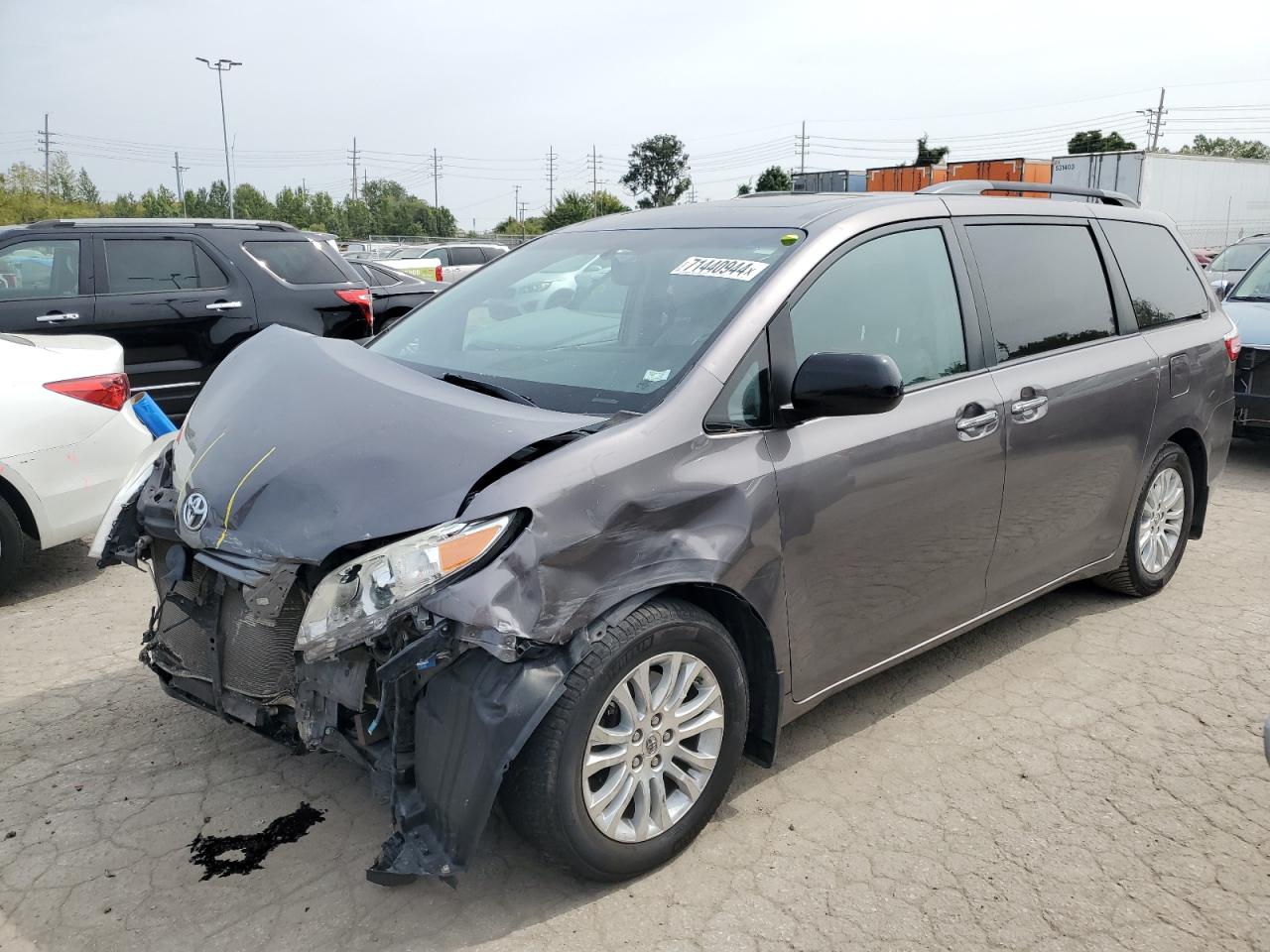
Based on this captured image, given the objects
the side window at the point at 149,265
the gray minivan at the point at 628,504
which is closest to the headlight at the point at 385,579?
the gray minivan at the point at 628,504

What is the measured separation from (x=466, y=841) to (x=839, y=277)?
80.3 inches

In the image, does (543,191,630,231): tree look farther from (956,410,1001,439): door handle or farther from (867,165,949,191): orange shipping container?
(956,410,1001,439): door handle

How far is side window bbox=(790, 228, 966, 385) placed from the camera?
3.20 metres

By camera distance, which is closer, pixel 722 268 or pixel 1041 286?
pixel 722 268

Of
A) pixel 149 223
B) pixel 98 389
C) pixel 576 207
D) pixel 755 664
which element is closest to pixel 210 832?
pixel 755 664

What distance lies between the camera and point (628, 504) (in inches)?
104

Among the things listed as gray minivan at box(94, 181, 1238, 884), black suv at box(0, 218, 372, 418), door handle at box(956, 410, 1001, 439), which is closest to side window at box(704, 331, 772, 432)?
gray minivan at box(94, 181, 1238, 884)

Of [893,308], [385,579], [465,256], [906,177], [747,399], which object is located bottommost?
[385,579]

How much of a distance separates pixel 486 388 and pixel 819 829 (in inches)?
65.9

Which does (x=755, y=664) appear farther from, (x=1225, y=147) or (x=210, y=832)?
(x=1225, y=147)

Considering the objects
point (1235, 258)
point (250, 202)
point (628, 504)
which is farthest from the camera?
point (250, 202)

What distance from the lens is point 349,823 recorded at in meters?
3.09

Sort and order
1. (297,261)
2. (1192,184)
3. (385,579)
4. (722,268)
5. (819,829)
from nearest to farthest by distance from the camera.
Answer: (385,579)
(819,829)
(722,268)
(297,261)
(1192,184)

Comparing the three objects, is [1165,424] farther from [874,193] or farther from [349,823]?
[349,823]
